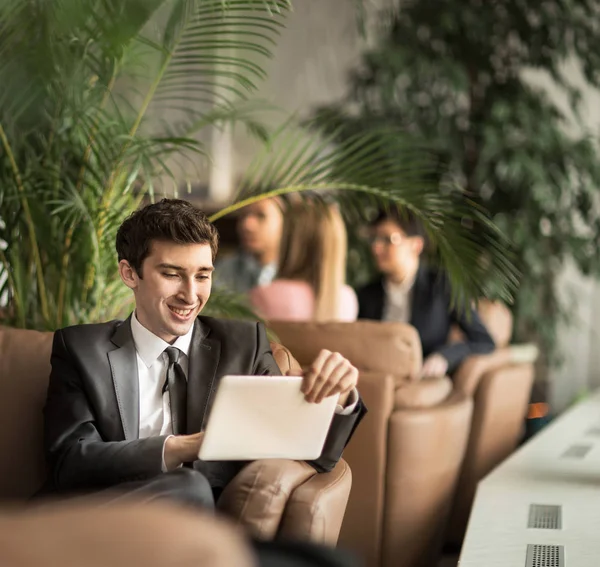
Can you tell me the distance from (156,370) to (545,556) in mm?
1042

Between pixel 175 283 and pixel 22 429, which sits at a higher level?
pixel 175 283

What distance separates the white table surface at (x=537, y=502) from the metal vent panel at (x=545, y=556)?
0.01 m

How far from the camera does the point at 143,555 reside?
3.98 feet

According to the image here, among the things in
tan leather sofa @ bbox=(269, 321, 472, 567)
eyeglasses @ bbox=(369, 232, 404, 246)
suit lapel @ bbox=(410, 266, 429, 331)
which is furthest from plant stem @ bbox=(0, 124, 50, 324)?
suit lapel @ bbox=(410, 266, 429, 331)

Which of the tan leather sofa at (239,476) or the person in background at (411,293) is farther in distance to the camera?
the person in background at (411,293)

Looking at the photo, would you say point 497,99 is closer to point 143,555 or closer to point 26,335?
point 26,335

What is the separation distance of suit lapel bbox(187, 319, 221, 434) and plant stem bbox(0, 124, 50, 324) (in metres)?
0.95

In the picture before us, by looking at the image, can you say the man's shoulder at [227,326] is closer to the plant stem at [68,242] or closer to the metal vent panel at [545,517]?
the plant stem at [68,242]

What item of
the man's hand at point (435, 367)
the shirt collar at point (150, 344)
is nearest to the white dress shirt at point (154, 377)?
the shirt collar at point (150, 344)

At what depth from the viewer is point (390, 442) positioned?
3211mm

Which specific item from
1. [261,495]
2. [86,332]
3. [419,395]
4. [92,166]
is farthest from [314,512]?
[92,166]

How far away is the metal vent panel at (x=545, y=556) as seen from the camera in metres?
2.42

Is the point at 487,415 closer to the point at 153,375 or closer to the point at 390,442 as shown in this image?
the point at 390,442

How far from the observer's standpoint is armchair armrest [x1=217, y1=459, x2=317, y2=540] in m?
2.11
